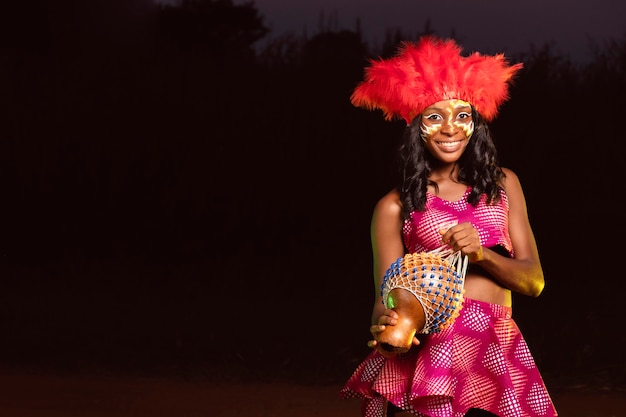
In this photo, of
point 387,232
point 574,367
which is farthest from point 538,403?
point 574,367

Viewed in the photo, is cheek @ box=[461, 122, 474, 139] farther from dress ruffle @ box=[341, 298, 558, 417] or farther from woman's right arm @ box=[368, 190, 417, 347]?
dress ruffle @ box=[341, 298, 558, 417]

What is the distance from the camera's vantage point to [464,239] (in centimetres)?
244

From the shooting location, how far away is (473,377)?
2.56m

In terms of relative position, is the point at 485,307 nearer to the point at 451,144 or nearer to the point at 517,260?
the point at 517,260

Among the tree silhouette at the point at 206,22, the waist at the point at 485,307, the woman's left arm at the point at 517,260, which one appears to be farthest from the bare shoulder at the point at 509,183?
the tree silhouette at the point at 206,22

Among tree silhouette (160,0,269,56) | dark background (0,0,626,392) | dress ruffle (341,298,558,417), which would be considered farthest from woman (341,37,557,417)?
tree silhouette (160,0,269,56)

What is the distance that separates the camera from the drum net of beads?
2.39 metres

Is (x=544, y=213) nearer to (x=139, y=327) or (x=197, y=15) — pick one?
(x=139, y=327)

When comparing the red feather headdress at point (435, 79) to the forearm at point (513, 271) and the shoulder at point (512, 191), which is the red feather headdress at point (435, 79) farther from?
the forearm at point (513, 271)

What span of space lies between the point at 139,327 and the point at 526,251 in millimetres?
5789

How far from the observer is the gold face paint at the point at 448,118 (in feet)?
9.04

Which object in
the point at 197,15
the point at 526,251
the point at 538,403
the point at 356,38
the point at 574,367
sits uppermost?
the point at 197,15

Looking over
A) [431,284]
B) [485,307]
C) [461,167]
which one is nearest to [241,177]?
[461,167]

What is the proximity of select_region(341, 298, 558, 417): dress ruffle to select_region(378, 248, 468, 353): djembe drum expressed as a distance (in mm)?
125
